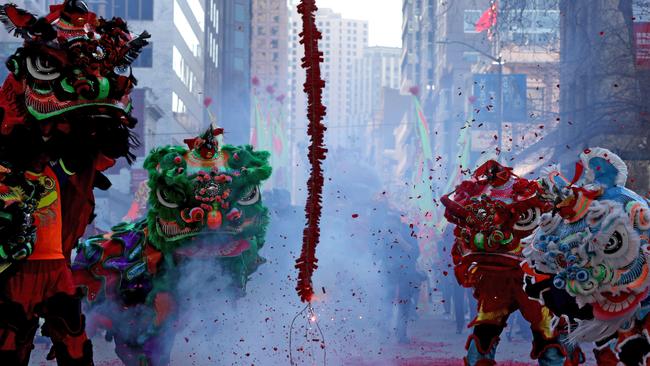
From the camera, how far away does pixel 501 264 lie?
10.4m

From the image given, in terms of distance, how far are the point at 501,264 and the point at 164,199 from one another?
128 inches

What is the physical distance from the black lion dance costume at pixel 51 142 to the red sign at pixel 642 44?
19.9 meters

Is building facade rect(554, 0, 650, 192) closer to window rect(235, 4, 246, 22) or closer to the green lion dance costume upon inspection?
the green lion dance costume

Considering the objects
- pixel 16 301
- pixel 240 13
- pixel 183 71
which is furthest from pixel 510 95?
pixel 240 13

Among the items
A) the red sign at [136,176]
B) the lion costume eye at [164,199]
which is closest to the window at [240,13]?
the red sign at [136,176]

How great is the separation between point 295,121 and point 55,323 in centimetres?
18899

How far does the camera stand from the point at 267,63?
125 meters

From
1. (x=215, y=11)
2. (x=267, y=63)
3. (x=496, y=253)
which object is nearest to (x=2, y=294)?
(x=496, y=253)

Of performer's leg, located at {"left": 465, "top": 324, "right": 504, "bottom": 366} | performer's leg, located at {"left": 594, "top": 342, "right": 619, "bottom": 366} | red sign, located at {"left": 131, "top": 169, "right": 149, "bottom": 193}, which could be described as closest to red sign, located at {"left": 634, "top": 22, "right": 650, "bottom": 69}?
performer's leg, located at {"left": 465, "top": 324, "right": 504, "bottom": 366}

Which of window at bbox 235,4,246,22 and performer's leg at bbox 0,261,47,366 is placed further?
window at bbox 235,4,246,22

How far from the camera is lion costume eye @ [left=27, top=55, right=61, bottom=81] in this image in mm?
6465

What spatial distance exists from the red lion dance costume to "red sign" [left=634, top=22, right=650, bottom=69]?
1546 centimetres

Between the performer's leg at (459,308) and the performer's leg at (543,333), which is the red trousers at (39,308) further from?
the performer's leg at (459,308)

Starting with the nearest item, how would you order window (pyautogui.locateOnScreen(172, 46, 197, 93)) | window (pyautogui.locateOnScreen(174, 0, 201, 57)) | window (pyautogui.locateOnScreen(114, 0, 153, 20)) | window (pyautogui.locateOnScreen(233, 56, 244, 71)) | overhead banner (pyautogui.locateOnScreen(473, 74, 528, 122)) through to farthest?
overhead banner (pyautogui.locateOnScreen(473, 74, 528, 122))
window (pyautogui.locateOnScreen(114, 0, 153, 20))
window (pyautogui.locateOnScreen(172, 46, 197, 93))
window (pyautogui.locateOnScreen(174, 0, 201, 57))
window (pyautogui.locateOnScreen(233, 56, 244, 71))
